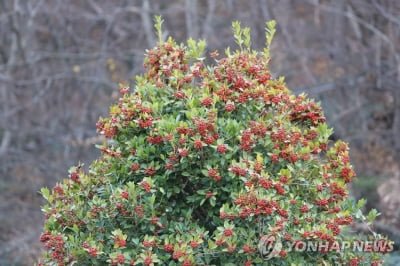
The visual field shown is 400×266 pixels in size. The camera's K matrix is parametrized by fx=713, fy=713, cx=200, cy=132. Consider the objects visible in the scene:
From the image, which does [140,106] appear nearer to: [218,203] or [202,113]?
[202,113]

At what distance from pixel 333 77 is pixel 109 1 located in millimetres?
4203

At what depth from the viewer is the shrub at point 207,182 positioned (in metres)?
3.38

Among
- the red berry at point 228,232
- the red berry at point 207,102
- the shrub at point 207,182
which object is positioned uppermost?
the red berry at point 207,102

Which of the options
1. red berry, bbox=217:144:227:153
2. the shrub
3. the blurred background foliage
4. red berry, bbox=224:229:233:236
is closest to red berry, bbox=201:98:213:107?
the shrub

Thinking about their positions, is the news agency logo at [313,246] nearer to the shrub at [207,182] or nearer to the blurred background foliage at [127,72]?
the shrub at [207,182]

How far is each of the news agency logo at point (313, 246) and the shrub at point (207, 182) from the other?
0.01m

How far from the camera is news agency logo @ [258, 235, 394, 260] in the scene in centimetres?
336

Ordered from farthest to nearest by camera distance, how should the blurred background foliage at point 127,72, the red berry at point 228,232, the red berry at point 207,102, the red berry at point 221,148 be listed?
1. the blurred background foliage at point 127,72
2. the red berry at point 207,102
3. the red berry at point 221,148
4. the red berry at point 228,232

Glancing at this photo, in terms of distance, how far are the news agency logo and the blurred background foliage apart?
5.01 m

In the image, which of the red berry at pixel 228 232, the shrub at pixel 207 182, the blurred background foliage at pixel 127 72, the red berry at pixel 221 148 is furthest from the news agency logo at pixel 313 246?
the blurred background foliage at pixel 127 72

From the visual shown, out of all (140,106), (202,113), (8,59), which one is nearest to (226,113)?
(202,113)

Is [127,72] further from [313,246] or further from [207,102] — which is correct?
[313,246]

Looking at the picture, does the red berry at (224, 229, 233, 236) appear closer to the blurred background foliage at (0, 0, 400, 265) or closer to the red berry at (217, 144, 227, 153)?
the red berry at (217, 144, 227, 153)

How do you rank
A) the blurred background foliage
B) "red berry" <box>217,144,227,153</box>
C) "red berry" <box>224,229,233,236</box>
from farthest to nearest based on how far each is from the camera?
the blurred background foliage < "red berry" <box>217,144,227,153</box> < "red berry" <box>224,229,233,236</box>
